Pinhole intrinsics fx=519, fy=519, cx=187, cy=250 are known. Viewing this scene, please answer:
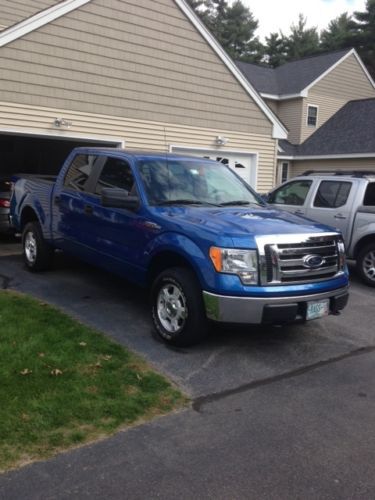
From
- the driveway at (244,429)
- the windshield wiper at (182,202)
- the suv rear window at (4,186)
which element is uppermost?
the windshield wiper at (182,202)

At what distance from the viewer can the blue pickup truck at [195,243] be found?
15.3 feet

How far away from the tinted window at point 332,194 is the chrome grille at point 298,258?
3967 millimetres

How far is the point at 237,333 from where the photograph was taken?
18.7 ft

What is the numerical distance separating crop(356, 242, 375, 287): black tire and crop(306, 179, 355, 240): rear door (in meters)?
0.42

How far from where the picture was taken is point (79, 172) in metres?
7.00

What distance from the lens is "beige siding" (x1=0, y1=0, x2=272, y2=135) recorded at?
10117 mm

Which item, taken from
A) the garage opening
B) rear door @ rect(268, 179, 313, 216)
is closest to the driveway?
rear door @ rect(268, 179, 313, 216)

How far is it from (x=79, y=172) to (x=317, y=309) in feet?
12.3

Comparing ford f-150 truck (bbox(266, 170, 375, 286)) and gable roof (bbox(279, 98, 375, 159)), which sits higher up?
gable roof (bbox(279, 98, 375, 159))

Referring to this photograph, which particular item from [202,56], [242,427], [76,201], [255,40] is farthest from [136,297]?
[255,40]

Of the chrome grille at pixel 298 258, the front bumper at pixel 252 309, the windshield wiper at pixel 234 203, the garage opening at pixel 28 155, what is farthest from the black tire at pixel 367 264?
the garage opening at pixel 28 155

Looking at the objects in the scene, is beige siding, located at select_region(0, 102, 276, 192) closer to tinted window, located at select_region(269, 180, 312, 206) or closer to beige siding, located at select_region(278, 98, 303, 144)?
tinted window, located at select_region(269, 180, 312, 206)

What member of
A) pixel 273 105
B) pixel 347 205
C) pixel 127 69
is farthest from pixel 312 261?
pixel 273 105

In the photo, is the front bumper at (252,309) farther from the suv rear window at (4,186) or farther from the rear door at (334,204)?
the suv rear window at (4,186)
